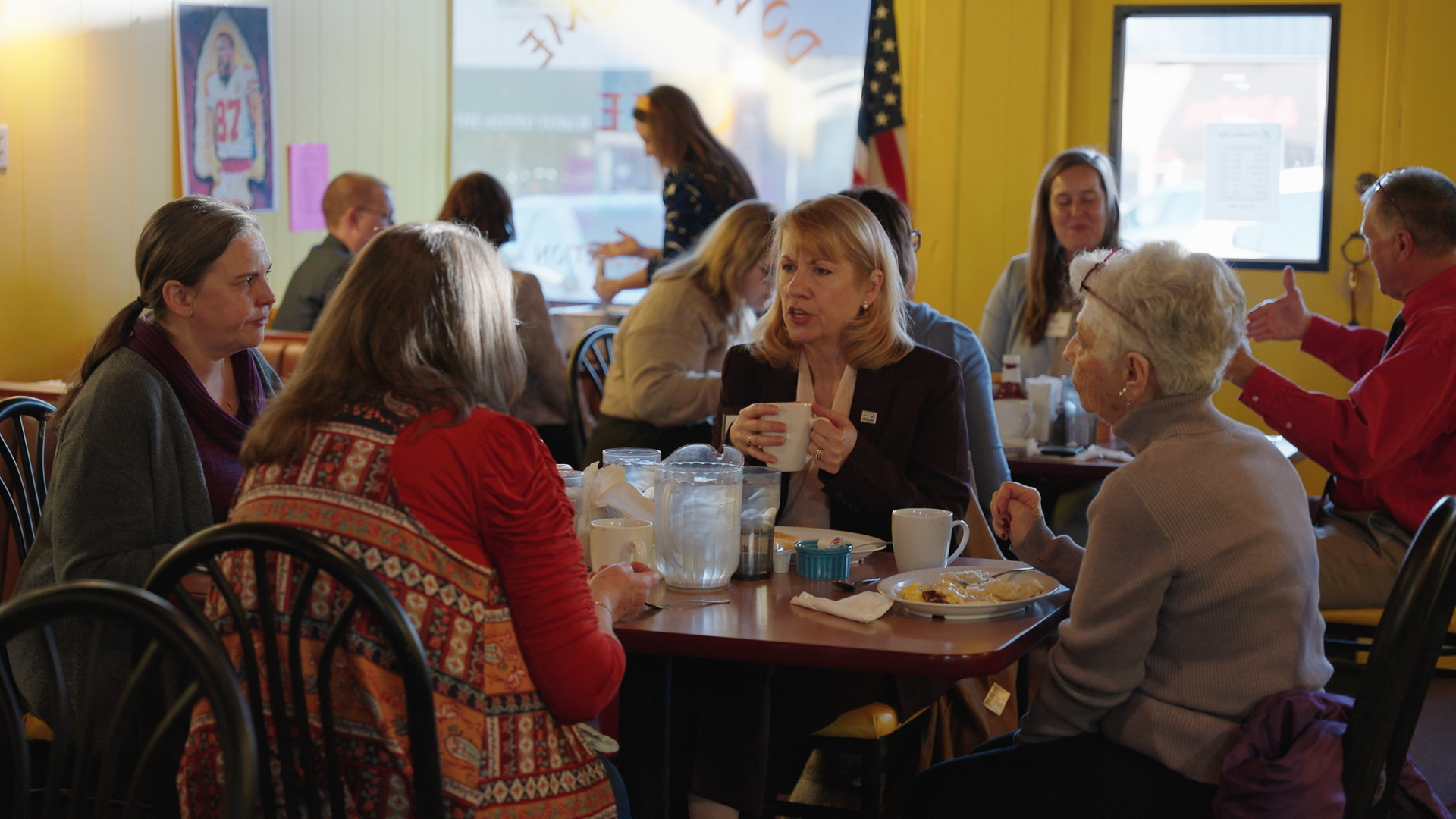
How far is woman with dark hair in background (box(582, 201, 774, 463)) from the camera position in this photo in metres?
3.59

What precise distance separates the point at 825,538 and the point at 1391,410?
1462 mm

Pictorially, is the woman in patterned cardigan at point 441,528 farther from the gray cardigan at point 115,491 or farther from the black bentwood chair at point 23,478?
the black bentwood chair at point 23,478

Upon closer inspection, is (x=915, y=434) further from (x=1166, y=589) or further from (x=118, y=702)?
(x=118, y=702)

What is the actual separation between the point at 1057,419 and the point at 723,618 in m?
2.00

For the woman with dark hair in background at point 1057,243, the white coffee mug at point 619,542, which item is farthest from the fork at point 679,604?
the woman with dark hair in background at point 1057,243

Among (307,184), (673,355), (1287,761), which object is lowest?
(1287,761)

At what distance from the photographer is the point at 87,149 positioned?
3.96 m

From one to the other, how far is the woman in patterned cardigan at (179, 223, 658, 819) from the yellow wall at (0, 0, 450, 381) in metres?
2.91

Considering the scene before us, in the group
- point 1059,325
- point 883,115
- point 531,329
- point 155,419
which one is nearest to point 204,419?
point 155,419

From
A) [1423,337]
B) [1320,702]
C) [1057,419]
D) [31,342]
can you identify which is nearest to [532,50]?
[31,342]

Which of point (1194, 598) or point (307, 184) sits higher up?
point (307, 184)

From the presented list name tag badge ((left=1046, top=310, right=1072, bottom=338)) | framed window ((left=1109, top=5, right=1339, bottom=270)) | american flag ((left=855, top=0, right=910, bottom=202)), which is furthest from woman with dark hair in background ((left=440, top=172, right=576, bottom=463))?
framed window ((left=1109, top=5, right=1339, bottom=270))

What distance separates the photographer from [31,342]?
3.79 m

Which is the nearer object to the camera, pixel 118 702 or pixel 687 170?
pixel 118 702
